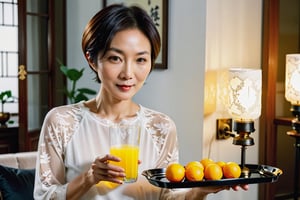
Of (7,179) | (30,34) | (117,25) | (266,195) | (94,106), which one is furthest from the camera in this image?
(30,34)

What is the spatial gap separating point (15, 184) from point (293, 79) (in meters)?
1.43

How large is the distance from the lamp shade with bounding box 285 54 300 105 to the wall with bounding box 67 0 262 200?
328mm

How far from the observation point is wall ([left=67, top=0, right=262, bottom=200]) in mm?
2260

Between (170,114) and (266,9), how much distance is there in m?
0.80

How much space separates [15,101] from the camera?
173 inches

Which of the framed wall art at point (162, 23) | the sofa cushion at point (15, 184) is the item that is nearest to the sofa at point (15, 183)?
the sofa cushion at point (15, 184)

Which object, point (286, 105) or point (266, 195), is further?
point (286, 105)

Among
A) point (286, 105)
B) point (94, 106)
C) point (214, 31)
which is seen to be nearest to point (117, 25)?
point (94, 106)

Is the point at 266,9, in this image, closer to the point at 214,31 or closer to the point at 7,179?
the point at 214,31

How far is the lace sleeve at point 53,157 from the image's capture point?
125 centimetres

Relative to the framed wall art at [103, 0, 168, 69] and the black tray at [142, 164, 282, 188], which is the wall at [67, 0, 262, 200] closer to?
the framed wall art at [103, 0, 168, 69]

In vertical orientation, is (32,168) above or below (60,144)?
below

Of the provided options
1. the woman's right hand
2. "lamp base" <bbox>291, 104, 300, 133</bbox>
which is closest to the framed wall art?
"lamp base" <bbox>291, 104, 300, 133</bbox>

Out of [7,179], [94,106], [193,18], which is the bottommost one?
[7,179]
